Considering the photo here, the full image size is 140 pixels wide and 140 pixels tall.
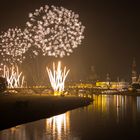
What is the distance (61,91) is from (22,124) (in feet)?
143

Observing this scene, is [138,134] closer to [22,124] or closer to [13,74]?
[22,124]

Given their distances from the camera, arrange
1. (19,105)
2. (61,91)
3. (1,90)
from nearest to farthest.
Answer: (19,105) → (61,91) → (1,90)

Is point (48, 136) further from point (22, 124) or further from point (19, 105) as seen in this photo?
point (19, 105)

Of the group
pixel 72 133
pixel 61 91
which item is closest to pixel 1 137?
pixel 72 133

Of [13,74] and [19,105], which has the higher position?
[13,74]

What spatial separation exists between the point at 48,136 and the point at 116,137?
3361 millimetres

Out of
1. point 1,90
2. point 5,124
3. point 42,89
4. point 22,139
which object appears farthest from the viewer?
point 42,89

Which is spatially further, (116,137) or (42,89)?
(42,89)

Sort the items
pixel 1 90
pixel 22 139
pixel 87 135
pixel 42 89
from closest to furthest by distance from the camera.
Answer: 1. pixel 22 139
2. pixel 87 135
3. pixel 1 90
4. pixel 42 89

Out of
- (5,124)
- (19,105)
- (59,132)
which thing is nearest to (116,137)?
(59,132)

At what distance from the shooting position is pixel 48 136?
19.2m

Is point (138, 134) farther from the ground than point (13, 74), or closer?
closer

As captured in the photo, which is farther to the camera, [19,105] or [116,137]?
[19,105]

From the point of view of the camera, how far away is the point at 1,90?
8012cm
